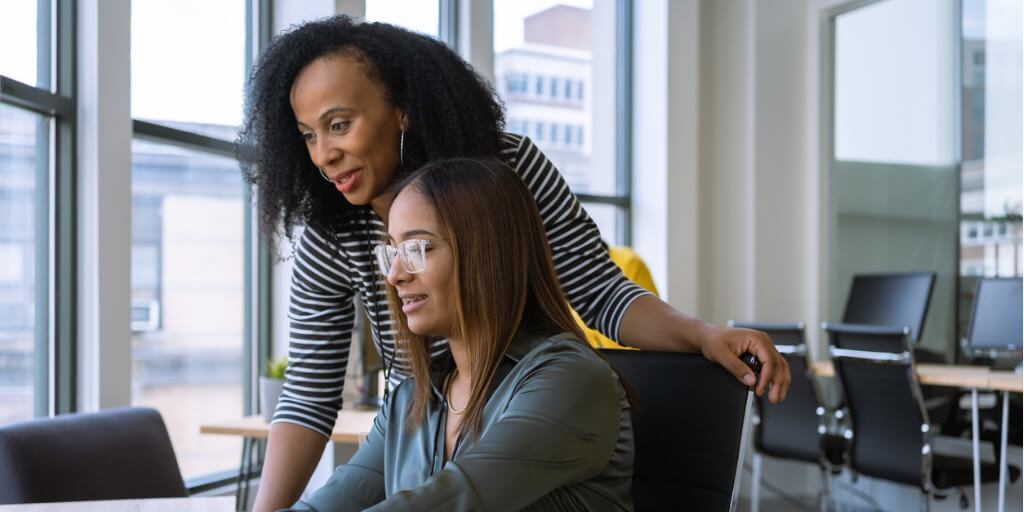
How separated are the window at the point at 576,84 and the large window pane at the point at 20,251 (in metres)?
2.84

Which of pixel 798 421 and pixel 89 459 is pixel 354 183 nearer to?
pixel 89 459

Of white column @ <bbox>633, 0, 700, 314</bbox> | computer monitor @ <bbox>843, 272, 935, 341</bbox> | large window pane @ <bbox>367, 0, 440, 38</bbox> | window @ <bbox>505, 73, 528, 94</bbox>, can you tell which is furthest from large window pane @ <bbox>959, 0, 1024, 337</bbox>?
large window pane @ <bbox>367, 0, 440, 38</bbox>

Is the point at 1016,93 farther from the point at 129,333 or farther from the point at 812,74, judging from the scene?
the point at 129,333

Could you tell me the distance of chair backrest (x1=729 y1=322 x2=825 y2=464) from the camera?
4680mm

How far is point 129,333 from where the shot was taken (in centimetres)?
345

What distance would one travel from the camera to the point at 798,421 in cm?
478

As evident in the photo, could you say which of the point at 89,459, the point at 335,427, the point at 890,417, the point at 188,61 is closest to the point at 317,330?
the point at 89,459

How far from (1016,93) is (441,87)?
14.4 ft

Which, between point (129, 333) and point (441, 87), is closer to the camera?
point (441, 87)

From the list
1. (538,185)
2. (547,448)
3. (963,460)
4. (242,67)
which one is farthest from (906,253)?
(547,448)

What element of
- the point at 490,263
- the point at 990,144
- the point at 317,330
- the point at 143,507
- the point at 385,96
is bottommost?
the point at 143,507

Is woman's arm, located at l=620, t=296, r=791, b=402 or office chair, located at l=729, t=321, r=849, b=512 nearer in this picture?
woman's arm, located at l=620, t=296, r=791, b=402

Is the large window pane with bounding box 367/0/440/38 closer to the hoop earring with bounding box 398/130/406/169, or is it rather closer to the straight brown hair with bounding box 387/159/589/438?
the hoop earring with bounding box 398/130/406/169

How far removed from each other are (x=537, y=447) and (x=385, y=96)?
626 mm
